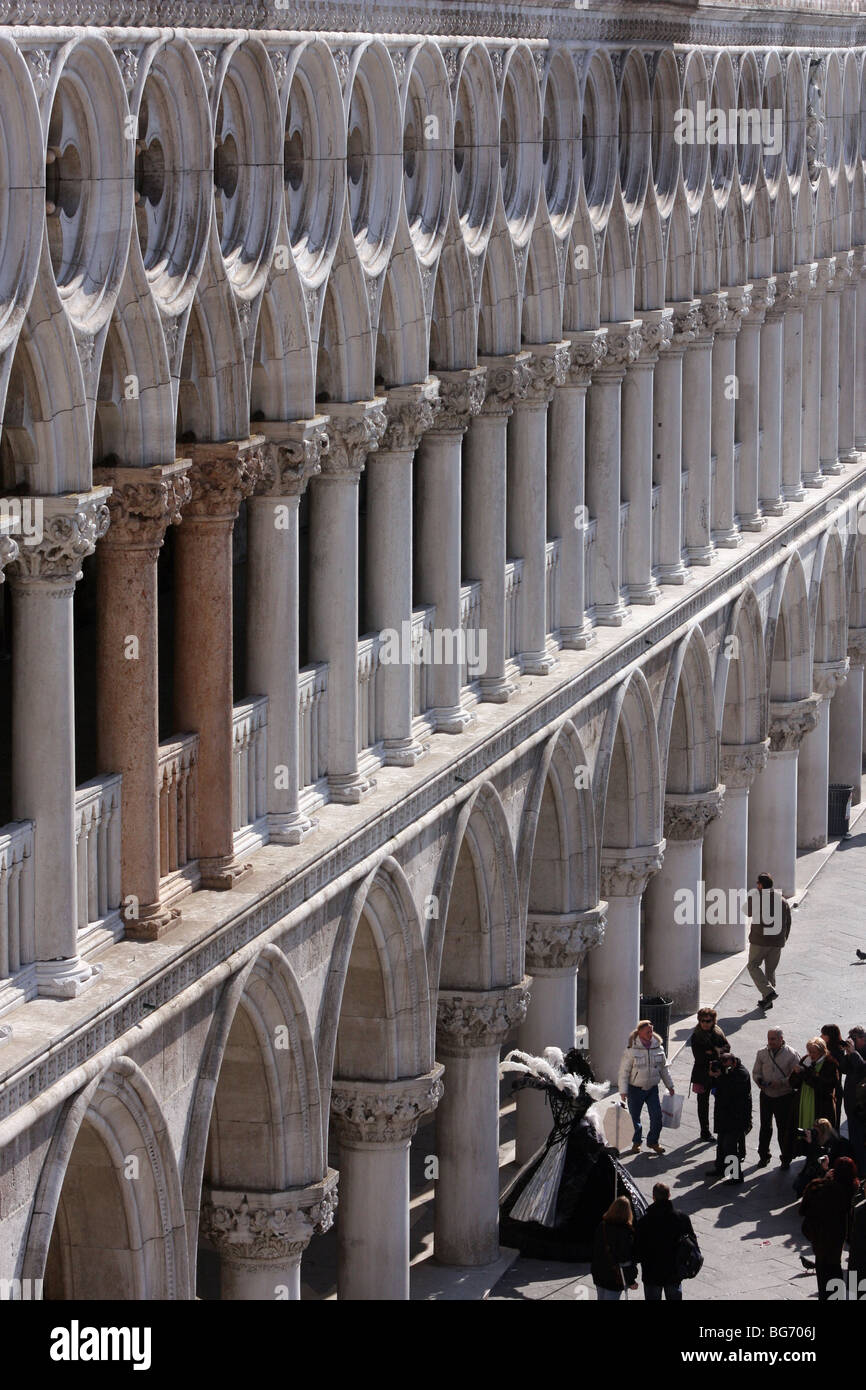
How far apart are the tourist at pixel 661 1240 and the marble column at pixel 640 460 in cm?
799

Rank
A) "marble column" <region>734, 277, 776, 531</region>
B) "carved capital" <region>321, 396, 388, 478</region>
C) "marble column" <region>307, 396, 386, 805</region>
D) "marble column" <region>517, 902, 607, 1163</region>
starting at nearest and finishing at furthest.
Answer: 1. "carved capital" <region>321, 396, 388, 478</region>
2. "marble column" <region>307, 396, 386, 805</region>
3. "marble column" <region>517, 902, 607, 1163</region>
4. "marble column" <region>734, 277, 776, 531</region>

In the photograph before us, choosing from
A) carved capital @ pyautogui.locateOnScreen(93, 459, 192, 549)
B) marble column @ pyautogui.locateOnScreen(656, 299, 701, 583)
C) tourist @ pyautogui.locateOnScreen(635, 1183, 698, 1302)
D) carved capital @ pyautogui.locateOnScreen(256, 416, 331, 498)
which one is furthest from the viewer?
marble column @ pyautogui.locateOnScreen(656, 299, 701, 583)

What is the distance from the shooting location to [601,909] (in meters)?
23.7

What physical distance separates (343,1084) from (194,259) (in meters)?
6.06

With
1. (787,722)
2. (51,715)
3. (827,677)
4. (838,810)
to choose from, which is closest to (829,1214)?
(51,715)

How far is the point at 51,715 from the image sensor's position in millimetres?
13961

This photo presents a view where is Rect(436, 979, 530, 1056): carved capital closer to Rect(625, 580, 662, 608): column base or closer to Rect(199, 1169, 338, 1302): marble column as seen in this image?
Rect(199, 1169, 338, 1302): marble column

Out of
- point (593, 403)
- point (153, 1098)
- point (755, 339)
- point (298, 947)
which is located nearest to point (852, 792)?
point (755, 339)

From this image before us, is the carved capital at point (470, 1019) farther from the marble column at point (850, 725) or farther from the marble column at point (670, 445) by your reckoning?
the marble column at point (850, 725)

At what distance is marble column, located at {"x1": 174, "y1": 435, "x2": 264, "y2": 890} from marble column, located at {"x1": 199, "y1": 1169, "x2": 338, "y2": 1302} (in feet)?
6.61

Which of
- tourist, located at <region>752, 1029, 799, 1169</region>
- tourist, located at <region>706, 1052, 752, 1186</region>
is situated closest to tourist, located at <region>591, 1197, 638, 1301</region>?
tourist, located at <region>706, 1052, 752, 1186</region>

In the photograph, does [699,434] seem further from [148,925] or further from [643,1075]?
[148,925]

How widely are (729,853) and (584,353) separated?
25.6 feet

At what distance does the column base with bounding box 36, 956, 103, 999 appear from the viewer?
14.0 metres
